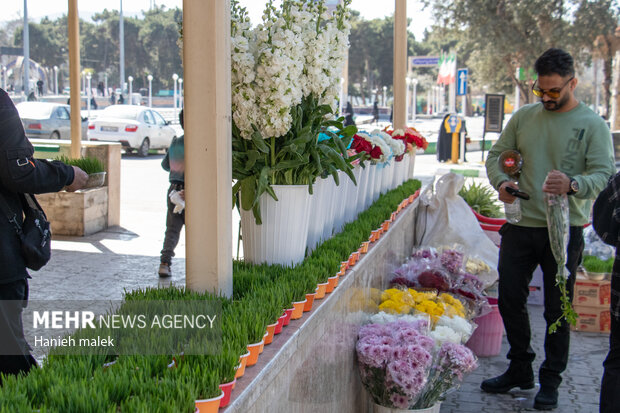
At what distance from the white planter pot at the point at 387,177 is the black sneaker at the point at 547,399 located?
227 centimetres

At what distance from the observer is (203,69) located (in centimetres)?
252

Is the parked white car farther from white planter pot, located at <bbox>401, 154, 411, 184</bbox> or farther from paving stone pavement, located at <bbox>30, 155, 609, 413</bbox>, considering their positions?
white planter pot, located at <bbox>401, 154, 411, 184</bbox>

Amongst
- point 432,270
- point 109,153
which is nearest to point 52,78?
point 109,153

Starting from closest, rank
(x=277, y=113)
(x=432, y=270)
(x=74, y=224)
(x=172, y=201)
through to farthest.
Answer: (x=277, y=113) → (x=432, y=270) → (x=172, y=201) → (x=74, y=224)

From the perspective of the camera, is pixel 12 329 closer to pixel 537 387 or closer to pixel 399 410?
pixel 399 410

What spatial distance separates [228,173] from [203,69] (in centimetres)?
41

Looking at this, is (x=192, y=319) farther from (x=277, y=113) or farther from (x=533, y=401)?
(x=533, y=401)

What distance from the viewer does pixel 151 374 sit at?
1.87 m

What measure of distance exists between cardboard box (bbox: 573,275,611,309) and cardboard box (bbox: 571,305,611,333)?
0.17ft

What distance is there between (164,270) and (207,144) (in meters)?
4.02

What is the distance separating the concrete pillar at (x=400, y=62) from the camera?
7105 mm

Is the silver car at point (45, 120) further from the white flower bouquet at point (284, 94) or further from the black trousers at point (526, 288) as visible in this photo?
the white flower bouquet at point (284, 94)

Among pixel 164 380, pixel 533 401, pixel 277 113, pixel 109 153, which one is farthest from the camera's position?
pixel 109 153

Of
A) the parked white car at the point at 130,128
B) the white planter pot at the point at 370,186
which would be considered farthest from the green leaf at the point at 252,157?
the parked white car at the point at 130,128
